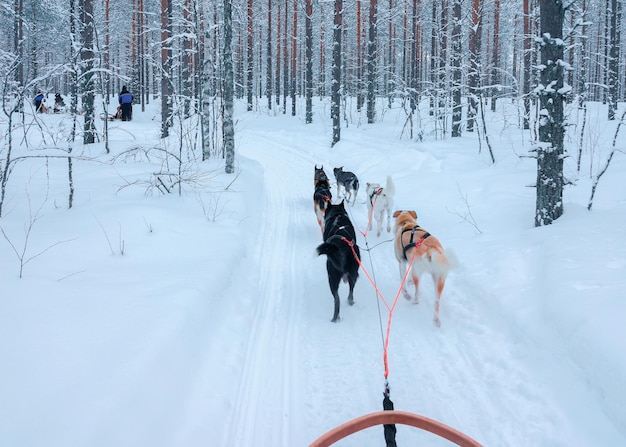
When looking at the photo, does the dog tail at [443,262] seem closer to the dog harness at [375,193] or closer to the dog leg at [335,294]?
the dog leg at [335,294]

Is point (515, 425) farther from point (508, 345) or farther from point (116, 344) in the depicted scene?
point (116, 344)

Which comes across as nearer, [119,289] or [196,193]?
[119,289]

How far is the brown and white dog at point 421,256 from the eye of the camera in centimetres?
444

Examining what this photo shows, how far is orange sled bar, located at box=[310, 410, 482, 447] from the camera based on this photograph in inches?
93.3

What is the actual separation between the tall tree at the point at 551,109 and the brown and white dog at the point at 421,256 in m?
2.23

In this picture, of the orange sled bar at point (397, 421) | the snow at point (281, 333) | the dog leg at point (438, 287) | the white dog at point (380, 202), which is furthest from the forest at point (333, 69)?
the orange sled bar at point (397, 421)

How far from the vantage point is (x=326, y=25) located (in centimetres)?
3697

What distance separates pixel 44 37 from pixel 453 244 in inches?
1666

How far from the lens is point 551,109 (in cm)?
579

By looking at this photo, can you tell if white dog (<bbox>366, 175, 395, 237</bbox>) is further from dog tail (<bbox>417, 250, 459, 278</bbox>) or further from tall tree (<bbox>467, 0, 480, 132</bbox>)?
tall tree (<bbox>467, 0, 480, 132</bbox>)

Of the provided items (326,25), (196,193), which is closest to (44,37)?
(326,25)

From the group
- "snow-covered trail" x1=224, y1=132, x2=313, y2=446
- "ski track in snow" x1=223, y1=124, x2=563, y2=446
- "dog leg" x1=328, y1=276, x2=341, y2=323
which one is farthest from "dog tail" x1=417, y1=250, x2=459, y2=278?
"snow-covered trail" x1=224, y1=132, x2=313, y2=446

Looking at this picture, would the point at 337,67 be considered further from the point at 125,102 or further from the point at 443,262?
the point at 443,262

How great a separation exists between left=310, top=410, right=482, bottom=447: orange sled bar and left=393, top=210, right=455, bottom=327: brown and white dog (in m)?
2.12
